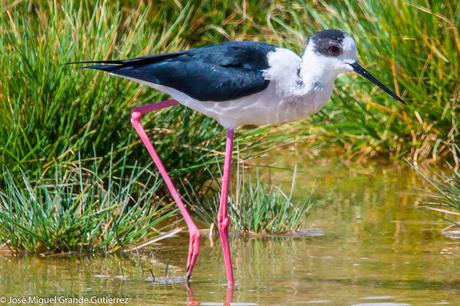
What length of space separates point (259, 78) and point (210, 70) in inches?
13.7

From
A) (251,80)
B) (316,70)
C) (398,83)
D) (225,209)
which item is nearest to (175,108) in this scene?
(225,209)

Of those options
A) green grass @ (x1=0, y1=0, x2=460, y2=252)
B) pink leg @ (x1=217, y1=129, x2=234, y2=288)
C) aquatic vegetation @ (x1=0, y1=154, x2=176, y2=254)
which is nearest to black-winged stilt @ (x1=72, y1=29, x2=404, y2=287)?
pink leg @ (x1=217, y1=129, x2=234, y2=288)

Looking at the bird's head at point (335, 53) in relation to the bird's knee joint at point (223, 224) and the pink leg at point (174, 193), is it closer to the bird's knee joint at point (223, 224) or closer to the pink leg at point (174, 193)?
the pink leg at point (174, 193)

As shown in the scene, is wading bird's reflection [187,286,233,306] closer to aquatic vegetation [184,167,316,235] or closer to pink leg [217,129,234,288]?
pink leg [217,129,234,288]

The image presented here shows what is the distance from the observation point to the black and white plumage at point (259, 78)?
6.16 metres

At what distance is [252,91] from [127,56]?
5.63 ft

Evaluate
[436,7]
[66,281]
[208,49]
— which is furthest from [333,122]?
[66,281]

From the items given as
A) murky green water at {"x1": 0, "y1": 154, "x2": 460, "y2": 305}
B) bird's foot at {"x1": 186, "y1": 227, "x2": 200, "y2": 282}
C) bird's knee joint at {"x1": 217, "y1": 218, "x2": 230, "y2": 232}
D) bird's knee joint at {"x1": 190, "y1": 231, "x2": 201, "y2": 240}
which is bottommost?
murky green water at {"x1": 0, "y1": 154, "x2": 460, "y2": 305}

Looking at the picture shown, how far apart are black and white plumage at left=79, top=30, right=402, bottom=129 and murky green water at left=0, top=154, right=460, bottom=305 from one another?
33.3 inches

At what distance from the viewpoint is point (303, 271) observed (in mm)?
6246

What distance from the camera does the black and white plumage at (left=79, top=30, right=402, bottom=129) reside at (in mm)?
6156

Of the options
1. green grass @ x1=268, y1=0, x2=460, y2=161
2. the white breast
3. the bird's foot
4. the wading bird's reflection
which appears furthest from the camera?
green grass @ x1=268, y1=0, x2=460, y2=161

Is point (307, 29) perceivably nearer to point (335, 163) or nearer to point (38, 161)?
point (335, 163)

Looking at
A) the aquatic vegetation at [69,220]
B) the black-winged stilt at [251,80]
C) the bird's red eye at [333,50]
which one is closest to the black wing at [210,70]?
the black-winged stilt at [251,80]
